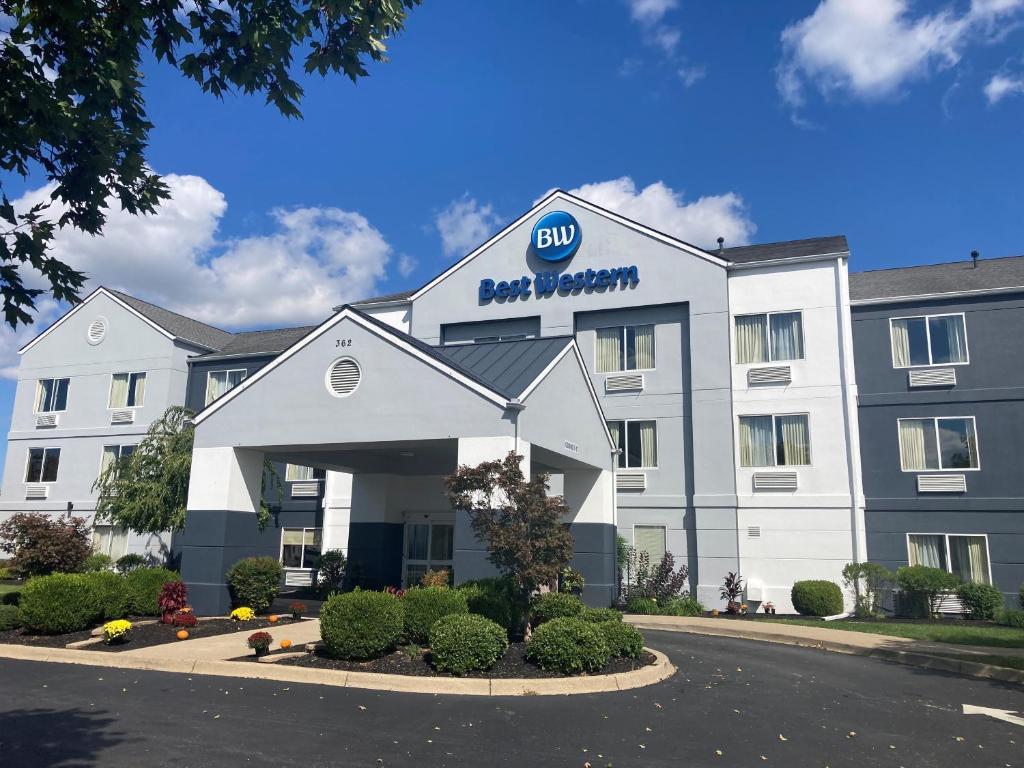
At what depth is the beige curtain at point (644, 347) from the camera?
2751 cm

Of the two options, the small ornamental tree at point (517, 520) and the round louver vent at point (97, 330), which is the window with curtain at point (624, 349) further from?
the round louver vent at point (97, 330)

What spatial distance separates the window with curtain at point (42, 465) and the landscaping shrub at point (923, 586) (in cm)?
3301

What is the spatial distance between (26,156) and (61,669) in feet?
28.8

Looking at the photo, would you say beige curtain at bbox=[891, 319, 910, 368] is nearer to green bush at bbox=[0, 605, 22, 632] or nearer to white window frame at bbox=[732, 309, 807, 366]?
white window frame at bbox=[732, 309, 807, 366]

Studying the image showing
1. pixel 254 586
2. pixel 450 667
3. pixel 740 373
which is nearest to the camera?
pixel 450 667

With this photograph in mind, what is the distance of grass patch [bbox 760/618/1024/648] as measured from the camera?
1733 cm

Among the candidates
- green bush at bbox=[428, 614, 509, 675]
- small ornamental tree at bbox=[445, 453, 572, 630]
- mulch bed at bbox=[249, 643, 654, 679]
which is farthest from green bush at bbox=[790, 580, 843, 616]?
green bush at bbox=[428, 614, 509, 675]

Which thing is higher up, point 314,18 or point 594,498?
point 314,18

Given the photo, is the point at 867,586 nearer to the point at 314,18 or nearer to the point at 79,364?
the point at 314,18

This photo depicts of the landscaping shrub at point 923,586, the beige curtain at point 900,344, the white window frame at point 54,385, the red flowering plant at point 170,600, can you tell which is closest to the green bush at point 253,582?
the red flowering plant at point 170,600

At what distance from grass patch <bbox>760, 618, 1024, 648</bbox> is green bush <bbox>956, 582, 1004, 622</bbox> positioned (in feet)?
3.27

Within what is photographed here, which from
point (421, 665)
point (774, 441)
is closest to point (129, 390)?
point (774, 441)

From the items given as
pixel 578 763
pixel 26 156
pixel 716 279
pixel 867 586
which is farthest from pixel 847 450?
pixel 26 156

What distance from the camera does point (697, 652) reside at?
50.6 ft
